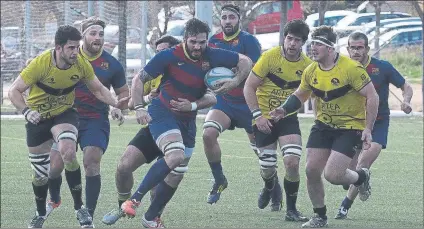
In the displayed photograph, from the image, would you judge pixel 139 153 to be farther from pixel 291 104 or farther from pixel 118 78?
pixel 291 104

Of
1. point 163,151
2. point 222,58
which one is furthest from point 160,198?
point 222,58

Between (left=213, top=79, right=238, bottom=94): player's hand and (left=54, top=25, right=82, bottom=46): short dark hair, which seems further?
(left=213, top=79, right=238, bottom=94): player's hand

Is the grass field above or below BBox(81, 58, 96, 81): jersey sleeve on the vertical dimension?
below

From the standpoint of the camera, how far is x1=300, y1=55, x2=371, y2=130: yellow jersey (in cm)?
1088

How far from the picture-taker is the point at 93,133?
11352 mm

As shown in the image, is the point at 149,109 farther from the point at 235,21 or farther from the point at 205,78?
the point at 235,21

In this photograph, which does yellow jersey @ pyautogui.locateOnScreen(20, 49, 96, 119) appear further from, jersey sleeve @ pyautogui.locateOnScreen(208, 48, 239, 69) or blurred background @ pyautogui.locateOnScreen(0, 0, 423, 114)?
blurred background @ pyautogui.locateOnScreen(0, 0, 423, 114)

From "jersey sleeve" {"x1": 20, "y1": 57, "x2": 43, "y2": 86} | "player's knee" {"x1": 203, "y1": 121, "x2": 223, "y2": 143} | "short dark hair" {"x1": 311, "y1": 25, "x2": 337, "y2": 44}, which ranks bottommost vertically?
"player's knee" {"x1": 203, "y1": 121, "x2": 223, "y2": 143}

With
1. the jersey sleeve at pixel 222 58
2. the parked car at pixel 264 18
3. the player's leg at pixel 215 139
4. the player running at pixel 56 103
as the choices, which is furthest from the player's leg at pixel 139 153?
the parked car at pixel 264 18

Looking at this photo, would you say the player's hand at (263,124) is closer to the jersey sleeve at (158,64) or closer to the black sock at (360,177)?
the black sock at (360,177)

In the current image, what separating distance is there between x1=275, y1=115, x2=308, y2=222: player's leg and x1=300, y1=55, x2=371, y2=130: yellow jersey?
0.50 meters

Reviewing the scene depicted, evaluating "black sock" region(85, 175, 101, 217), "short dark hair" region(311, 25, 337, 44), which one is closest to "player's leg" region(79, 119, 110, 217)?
"black sock" region(85, 175, 101, 217)

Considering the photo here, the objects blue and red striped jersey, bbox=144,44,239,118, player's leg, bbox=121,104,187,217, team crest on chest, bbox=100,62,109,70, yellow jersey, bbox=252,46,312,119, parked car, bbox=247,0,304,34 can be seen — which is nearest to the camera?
player's leg, bbox=121,104,187,217

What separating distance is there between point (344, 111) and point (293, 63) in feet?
3.08
